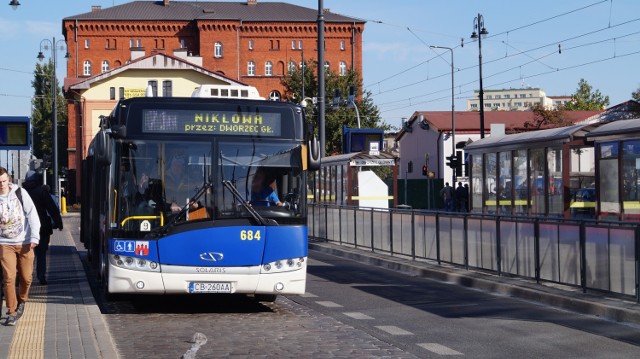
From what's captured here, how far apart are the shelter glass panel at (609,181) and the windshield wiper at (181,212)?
11.6 metres

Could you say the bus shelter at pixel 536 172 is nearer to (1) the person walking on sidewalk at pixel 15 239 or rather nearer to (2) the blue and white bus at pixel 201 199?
(2) the blue and white bus at pixel 201 199

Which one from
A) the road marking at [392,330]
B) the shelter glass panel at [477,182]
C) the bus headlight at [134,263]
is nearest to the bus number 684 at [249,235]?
the bus headlight at [134,263]

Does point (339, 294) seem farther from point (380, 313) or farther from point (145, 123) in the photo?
point (145, 123)

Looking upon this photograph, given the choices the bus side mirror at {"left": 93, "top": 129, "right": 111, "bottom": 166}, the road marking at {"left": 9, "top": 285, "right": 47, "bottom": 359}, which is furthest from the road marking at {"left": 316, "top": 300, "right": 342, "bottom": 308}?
the road marking at {"left": 9, "top": 285, "right": 47, "bottom": 359}

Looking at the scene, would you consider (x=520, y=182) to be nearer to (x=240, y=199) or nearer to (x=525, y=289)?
(x=525, y=289)

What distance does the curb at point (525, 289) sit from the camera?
13.6 meters

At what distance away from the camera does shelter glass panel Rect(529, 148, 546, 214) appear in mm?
25641

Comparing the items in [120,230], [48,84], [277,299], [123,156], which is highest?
[48,84]

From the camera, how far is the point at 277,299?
1673 cm

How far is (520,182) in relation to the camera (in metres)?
26.8

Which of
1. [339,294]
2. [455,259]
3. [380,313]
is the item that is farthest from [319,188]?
[380,313]

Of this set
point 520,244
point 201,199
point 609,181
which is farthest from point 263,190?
point 609,181

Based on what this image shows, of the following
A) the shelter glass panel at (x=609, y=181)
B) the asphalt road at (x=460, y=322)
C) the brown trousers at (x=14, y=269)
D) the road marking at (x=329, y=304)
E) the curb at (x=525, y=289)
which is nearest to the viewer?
the asphalt road at (x=460, y=322)

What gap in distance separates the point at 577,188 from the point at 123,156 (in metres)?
13.4
